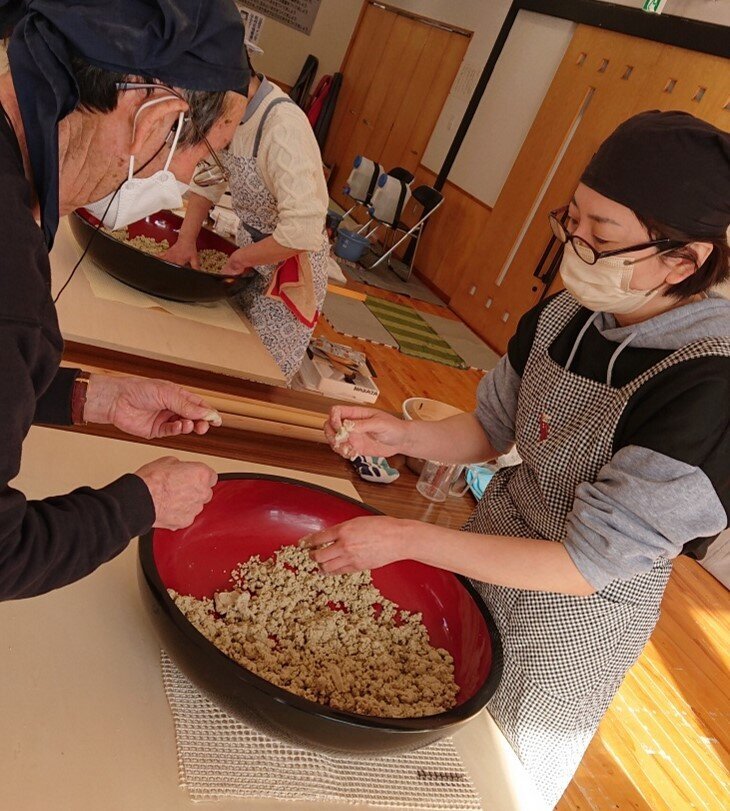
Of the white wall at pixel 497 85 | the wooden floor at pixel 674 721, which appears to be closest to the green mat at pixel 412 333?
the white wall at pixel 497 85

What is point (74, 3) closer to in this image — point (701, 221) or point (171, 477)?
point (171, 477)

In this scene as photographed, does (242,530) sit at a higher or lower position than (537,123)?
lower

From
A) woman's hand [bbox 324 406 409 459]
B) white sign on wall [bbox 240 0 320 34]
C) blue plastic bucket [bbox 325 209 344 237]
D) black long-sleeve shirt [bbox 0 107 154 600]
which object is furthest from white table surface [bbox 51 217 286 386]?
white sign on wall [bbox 240 0 320 34]

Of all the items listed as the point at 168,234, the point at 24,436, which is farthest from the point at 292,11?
the point at 24,436

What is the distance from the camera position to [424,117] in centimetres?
795

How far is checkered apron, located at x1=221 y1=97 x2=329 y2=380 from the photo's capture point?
207cm

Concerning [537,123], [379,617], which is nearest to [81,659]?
[379,617]

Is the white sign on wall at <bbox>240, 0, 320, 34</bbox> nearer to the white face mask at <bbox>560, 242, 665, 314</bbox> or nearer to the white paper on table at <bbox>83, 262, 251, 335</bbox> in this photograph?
the white paper on table at <bbox>83, 262, 251, 335</bbox>

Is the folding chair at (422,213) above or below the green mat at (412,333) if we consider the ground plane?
above

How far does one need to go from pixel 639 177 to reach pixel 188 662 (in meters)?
0.86

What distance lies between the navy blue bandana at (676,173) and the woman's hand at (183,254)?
138cm

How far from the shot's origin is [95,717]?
0.83 m

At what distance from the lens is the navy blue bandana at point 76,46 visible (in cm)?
68

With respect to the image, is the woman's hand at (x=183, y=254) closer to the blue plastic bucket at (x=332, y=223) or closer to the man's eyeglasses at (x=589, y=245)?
the man's eyeglasses at (x=589, y=245)
